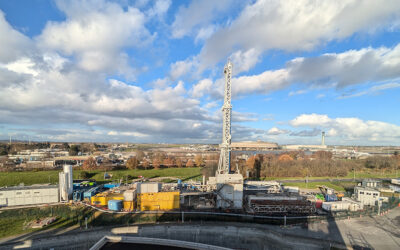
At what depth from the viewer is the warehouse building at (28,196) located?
18.2 metres

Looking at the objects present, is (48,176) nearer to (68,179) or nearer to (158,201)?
(68,179)

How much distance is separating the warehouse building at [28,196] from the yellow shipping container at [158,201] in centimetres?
944

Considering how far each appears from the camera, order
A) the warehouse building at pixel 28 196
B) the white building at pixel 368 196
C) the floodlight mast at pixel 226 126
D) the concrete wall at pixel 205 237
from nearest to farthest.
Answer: the concrete wall at pixel 205 237 < the warehouse building at pixel 28 196 < the white building at pixel 368 196 < the floodlight mast at pixel 226 126

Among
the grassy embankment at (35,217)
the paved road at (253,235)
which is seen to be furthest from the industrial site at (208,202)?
the paved road at (253,235)

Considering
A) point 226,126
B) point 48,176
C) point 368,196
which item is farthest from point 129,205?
point 48,176

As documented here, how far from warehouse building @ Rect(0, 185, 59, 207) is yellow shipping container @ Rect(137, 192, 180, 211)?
944 cm

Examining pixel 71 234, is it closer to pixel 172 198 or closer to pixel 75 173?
pixel 172 198

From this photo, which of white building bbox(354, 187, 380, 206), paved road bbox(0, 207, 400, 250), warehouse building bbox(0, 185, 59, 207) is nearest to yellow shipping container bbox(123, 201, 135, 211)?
paved road bbox(0, 207, 400, 250)

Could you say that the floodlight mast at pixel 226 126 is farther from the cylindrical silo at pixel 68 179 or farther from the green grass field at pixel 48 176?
the cylindrical silo at pixel 68 179

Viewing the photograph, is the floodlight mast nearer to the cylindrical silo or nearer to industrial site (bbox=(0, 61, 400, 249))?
industrial site (bbox=(0, 61, 400, 249))

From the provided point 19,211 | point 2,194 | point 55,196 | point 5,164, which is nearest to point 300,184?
point 55,196

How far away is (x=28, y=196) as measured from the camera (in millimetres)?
18484

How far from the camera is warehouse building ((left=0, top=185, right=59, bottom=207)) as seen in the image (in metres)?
18.2

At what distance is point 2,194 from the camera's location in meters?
18.1
